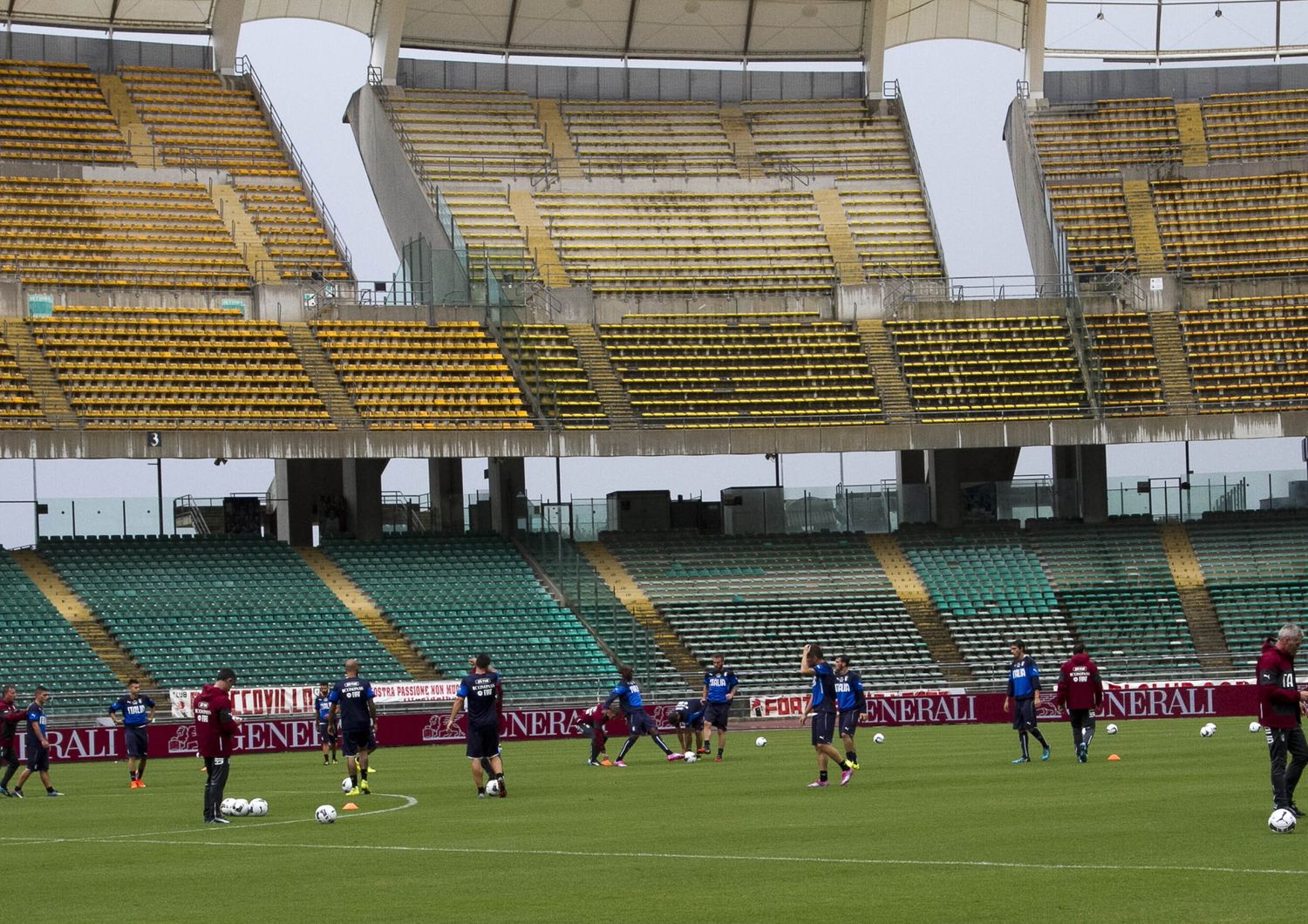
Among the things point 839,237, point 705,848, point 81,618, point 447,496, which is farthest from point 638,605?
point 705,848

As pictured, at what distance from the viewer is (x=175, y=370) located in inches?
2058

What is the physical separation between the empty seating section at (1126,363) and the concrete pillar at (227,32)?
2871 centimetres

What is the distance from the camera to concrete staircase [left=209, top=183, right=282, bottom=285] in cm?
5641

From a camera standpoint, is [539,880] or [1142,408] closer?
[539,880]

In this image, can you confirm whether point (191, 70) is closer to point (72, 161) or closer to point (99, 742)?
point (72, 161)

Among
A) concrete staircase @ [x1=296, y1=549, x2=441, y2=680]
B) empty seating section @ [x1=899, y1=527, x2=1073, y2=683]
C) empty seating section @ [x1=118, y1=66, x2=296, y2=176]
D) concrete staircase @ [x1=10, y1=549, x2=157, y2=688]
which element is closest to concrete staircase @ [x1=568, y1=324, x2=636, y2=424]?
concrete staircase @ [x1=296, y1=549, x2=441, y2=680]

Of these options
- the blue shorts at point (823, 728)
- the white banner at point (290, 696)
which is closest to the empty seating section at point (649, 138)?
the white banner at point (290, 696)

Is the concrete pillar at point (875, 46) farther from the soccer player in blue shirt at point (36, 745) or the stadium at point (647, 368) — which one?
the soccer player in blue shirt at point (36, 745)

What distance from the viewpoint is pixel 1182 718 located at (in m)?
45.8

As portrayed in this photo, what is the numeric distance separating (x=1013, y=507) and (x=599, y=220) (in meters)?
16.0

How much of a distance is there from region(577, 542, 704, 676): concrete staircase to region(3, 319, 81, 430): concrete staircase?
1535cm

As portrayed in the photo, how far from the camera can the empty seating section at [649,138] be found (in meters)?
63.7

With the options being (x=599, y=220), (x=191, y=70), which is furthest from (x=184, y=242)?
(x=599, y=220)

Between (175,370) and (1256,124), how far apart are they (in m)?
36.1
